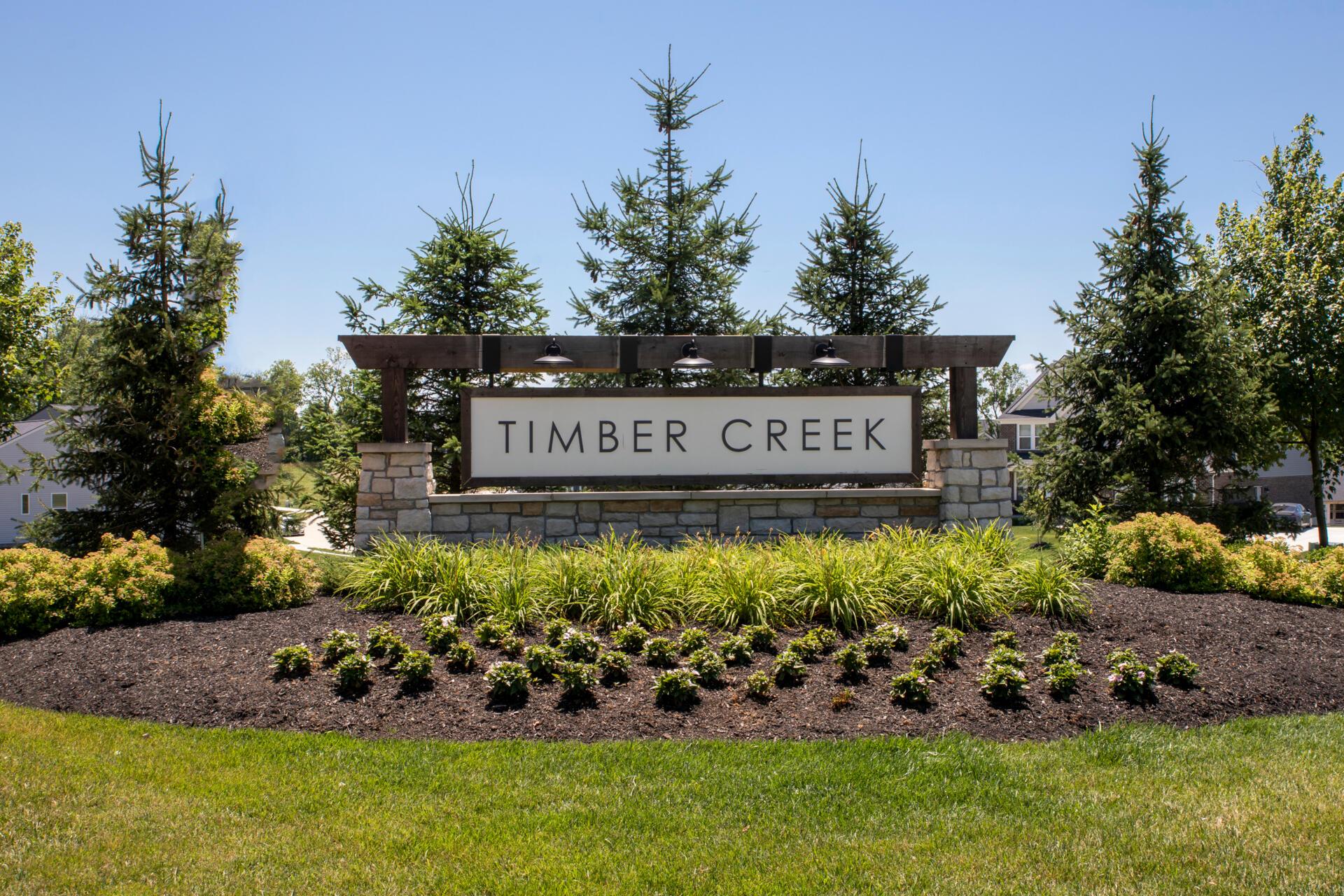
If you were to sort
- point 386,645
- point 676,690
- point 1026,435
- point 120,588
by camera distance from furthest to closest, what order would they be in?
1. point 1026,435
2. point 120,588
3. point 386,645
4. point 676,690

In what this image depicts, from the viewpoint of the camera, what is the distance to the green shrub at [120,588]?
7.07 m

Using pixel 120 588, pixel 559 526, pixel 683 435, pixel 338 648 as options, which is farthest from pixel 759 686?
pixel 120 588

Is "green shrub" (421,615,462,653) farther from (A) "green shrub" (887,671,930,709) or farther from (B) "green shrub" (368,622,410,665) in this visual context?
(A) "green shrub" (887,671,930,709)

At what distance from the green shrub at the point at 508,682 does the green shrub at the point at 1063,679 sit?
3163 mm

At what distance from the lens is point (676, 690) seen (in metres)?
5.23

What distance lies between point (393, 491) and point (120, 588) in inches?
99.3

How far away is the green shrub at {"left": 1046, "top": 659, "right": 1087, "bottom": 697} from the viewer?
17.6 feet

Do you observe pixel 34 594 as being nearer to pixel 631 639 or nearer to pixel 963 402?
pixel 631 639

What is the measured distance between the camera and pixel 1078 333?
12.5 m

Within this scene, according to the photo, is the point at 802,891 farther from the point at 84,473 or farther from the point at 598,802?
the point at 84,473

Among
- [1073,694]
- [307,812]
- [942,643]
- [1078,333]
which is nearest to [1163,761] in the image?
[1073,694]

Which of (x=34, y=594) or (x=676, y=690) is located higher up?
(x=34, y=594)

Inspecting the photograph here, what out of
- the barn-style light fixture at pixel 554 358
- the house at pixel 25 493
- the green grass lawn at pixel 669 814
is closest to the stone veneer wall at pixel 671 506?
the barn-style light fixture at pixel 554 358

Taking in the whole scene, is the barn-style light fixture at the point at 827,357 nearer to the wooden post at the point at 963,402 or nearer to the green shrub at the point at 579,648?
the wooden post at the point at 963,402
